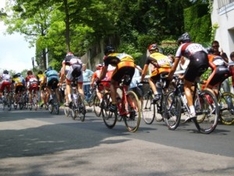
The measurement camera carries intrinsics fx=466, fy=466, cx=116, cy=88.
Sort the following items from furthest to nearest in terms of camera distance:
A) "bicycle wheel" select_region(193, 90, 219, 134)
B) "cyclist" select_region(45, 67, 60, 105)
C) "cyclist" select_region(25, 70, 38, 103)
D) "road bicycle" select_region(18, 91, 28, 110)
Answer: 1. "road bicycle" select_region(18, 91, 28, 110)
2. "cyclist" select_region(25, 70, 38, 103)
3. "cyclist" select_region(45, 67, 60, 105)
4. "bicycle wheel" select_region(193, 90, 219, 134)

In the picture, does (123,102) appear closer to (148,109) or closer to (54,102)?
(148,109)

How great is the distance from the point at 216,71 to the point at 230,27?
1001 cm

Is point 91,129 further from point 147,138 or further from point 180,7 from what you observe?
point 180,7

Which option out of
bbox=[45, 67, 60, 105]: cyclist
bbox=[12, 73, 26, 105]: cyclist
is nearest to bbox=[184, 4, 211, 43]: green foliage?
bbox=[12, 73, 26, 105]: cyclist

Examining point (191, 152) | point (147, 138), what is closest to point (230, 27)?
point (147, 138)

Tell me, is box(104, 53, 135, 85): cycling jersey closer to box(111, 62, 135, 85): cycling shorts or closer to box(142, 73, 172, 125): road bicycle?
box(111, 62, 135, 85): cycling shorts

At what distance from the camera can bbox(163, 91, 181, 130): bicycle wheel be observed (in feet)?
29.9

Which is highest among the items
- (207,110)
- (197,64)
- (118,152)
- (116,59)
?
(116,59)

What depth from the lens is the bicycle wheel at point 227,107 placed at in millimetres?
9570

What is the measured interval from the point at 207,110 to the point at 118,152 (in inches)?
95.8

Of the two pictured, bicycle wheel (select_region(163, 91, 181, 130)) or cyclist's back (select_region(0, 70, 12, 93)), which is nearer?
bicycle wheel (select_region(163, 91, 181, 130))

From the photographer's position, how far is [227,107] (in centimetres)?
958

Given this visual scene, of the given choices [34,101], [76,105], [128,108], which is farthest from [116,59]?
[34,101]

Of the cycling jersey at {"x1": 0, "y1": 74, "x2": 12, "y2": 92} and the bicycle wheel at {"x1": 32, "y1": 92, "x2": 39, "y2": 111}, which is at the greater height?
the cycling jersey at {"x1": 0, "y1": 74, "x2": 12, "y2": 92}
